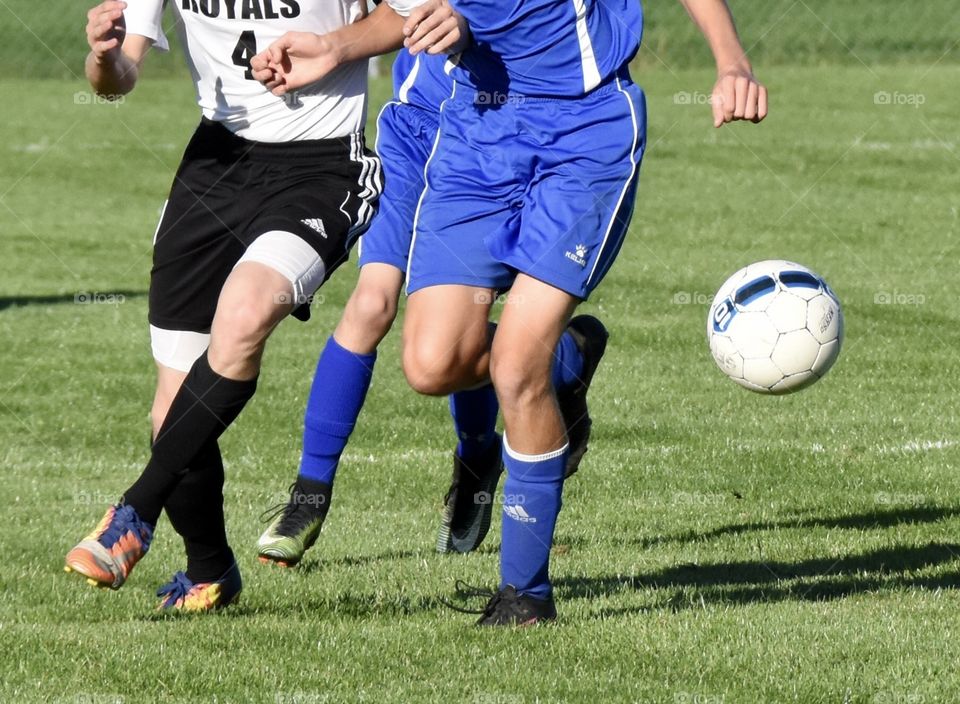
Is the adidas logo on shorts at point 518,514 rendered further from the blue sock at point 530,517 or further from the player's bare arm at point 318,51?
the player's bare arm at point 318,51

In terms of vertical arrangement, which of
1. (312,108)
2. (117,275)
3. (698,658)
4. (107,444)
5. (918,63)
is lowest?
(918,63)

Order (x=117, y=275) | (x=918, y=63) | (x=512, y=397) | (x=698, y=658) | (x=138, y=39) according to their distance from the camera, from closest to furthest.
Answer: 1. (x=698, y=658)
2. (x=512, y=397)
3. (x=138, y=39)
4. (x=117, y=275)
5. (x=918, y=63)

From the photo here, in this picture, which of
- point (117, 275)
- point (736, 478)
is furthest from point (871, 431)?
point (117, 275)

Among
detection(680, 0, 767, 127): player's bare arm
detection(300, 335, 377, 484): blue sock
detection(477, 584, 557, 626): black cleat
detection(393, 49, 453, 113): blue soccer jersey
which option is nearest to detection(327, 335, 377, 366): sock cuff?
detection(300, 335, 377, 484): blue sock

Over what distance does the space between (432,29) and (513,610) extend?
1.63 m

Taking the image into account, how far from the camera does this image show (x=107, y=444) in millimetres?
8383

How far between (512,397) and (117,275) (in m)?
9.31

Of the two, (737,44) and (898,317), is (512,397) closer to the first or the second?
(737,44)

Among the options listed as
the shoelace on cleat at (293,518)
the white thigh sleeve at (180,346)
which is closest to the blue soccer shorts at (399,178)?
the shoelace on cleat at (293,518)

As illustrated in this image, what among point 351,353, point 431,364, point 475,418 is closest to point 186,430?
point 431,364

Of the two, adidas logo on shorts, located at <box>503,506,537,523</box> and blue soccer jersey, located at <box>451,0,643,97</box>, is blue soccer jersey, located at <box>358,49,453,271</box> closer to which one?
blue soccer jersey, located at <box>451,0,643,97</box>

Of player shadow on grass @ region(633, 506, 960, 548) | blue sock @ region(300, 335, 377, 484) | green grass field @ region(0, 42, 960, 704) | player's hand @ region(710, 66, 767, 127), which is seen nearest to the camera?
green grass field @ region(0, 42, 960, 704)

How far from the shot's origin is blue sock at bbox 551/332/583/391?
603 cm

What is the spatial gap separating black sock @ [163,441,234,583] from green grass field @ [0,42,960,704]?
18 centimetres
